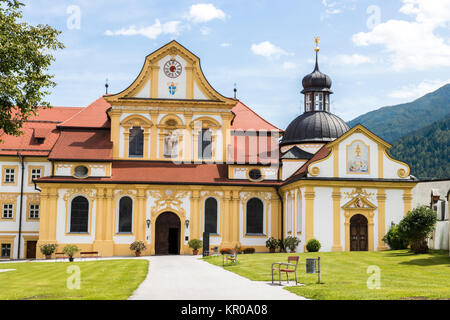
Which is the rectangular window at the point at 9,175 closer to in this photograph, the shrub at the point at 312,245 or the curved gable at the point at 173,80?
the curved gable at the point at 173,80

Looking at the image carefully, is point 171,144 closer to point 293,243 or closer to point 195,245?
point 195,245

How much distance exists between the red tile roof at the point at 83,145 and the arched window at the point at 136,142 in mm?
1778

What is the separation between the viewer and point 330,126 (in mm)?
51250

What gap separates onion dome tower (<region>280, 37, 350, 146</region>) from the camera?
5081cm

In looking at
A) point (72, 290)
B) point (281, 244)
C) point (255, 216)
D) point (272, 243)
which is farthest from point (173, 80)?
point (72, 290)

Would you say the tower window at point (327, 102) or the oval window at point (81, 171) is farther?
the tower window at point (327, 102)

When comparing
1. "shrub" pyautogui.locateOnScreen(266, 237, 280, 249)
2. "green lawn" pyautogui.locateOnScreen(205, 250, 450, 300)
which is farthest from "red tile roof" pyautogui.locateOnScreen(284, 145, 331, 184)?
"green lawn" pyautogui.locateOnScreen(205, 250, 450, 300)

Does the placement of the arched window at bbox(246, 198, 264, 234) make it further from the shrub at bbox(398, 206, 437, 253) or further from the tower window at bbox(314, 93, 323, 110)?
the shrub at bbox(398, 206, 437, 253)

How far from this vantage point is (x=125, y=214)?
4562 centimetres

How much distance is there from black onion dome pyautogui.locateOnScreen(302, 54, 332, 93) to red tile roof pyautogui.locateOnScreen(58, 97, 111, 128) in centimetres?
1859

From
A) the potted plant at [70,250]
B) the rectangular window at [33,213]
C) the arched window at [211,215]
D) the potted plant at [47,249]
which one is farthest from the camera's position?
the rectangular window at [33,213]

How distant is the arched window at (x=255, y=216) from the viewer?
46.9 metres

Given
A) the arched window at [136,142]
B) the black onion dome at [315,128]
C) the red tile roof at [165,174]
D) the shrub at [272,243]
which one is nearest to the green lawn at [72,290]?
the red tile roof at [165,174]
